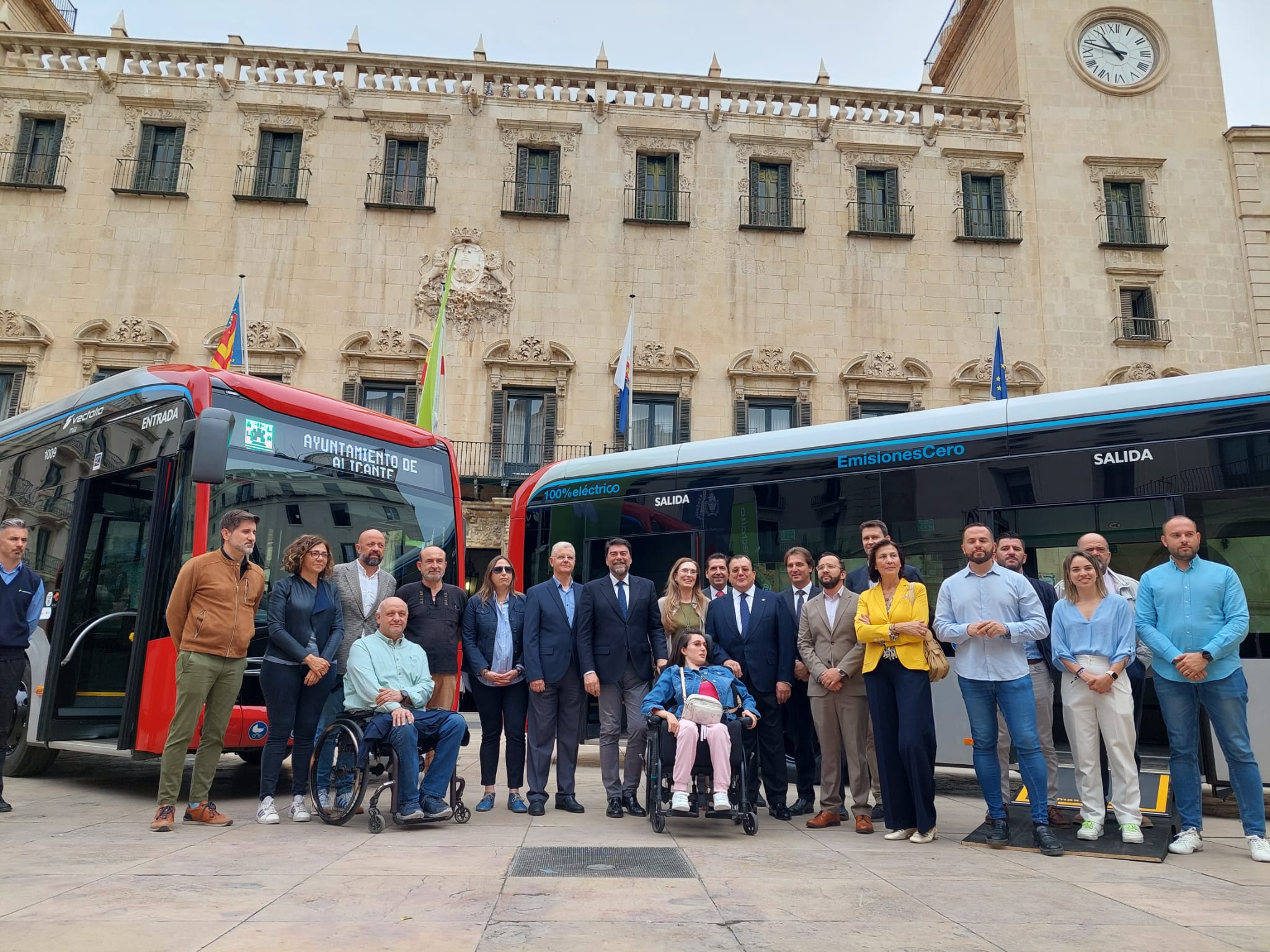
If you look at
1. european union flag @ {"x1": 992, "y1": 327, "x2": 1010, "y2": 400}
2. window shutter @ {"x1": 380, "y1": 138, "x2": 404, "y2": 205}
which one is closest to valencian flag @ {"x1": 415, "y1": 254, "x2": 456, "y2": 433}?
window shutter @ {"x1": 380, "y1": 138, "x2": 404, "y2": 205}

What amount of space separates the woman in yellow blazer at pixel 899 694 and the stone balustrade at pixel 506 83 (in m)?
18.3

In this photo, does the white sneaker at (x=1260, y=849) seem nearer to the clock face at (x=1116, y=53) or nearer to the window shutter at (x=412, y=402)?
the window shutter at (x=412, y=402)

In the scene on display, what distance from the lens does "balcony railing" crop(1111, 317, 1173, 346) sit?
21.1 metres

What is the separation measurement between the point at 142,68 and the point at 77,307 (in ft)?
19.5

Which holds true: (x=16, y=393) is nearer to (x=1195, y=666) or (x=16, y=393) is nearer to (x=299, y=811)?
(x=299, y=811)

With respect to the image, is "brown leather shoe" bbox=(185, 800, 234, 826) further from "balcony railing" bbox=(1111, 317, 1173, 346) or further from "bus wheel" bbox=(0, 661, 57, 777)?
"balcony railing" bbox=(1111, 317, 1173, 346)

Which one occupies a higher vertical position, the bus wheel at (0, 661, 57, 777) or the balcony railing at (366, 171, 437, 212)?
the balcony railing at (366, 171, 437, 212)

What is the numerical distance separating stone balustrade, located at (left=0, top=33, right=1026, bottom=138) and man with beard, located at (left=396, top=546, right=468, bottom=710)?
17691mm

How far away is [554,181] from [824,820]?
18.3 meters

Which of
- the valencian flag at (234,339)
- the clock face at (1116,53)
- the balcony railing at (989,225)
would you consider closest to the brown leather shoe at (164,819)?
the valencian flag at (234,339)

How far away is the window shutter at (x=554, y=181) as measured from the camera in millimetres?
21547

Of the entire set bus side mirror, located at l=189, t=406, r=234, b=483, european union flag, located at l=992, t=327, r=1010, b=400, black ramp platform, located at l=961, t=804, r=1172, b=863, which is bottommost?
black ramp platform, located at l=961, t=804, r=1172, b=863

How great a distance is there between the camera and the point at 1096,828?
572 centimetres

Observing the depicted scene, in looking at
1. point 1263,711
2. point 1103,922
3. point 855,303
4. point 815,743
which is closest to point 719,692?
point 815,743
